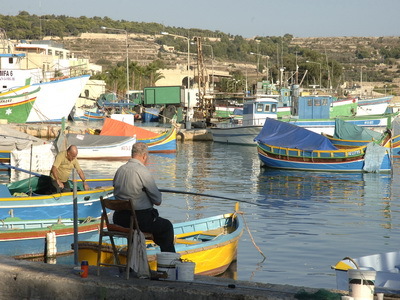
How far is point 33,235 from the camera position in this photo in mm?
14391

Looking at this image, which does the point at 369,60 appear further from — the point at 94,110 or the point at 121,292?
the point at 121,292

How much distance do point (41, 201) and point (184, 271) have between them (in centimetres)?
758

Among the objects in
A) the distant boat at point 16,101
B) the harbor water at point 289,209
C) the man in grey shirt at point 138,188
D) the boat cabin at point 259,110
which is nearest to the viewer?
the man in grey shirt at point 138,188

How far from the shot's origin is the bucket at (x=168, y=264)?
896cm

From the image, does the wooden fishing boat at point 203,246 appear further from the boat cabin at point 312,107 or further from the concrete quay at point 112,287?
the boat cabin at point 312,107

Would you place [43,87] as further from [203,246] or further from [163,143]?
[203,246]

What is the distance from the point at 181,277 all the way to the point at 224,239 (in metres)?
5.05

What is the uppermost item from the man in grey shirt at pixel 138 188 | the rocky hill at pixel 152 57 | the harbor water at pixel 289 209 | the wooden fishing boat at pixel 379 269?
the rocky hill at pixel 152 57

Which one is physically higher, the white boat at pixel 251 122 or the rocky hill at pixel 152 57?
the rocky hill at pixel 152 57

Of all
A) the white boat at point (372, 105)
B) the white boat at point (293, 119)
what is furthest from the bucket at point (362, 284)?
the white boat at point (372, 105)

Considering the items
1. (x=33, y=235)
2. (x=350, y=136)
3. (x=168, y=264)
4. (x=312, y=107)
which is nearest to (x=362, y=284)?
(x=168, y=264)

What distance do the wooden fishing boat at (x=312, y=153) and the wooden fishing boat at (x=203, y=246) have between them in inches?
815

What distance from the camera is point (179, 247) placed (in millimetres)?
12805

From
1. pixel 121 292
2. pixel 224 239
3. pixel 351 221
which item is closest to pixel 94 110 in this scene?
pixel 351 221
